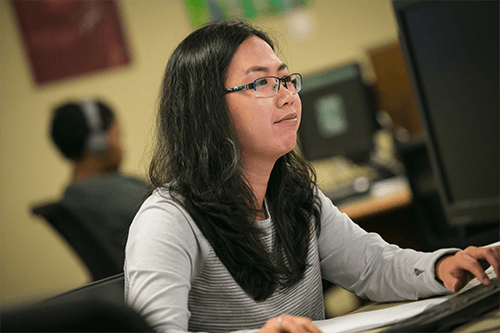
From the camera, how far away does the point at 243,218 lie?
84 centimetres

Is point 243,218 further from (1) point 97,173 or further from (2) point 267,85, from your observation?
(1) point 97,173

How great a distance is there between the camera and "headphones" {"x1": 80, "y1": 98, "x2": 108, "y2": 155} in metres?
1.96

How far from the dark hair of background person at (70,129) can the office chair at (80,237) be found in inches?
19.4

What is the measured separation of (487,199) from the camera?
98 centimetres

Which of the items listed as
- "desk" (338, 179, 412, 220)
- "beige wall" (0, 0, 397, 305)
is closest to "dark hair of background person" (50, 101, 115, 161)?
"desk" (338, 179, 412, 220)

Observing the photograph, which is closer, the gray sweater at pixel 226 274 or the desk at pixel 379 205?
the gray sweater at pixel 226 274

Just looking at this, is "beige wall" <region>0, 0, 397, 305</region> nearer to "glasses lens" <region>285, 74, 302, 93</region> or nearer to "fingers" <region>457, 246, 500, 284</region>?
"glasses lens" <region>285, 74, 302, 93</region>

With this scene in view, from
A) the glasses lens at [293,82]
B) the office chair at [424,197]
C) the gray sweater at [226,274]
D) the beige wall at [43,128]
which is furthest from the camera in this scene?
the beige wall at [43,128]

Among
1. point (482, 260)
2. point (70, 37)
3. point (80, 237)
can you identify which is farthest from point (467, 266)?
point (70, 37)

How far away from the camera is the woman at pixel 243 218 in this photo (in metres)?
0.76

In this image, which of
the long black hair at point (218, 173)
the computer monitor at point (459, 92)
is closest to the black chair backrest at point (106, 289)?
the long black hair at point (218, 173)

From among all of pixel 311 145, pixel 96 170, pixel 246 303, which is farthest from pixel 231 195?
pixel 311 145

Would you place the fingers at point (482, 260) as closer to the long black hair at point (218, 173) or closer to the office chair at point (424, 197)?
the long black hair at point (218, 173)

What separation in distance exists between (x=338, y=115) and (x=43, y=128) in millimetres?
2376
